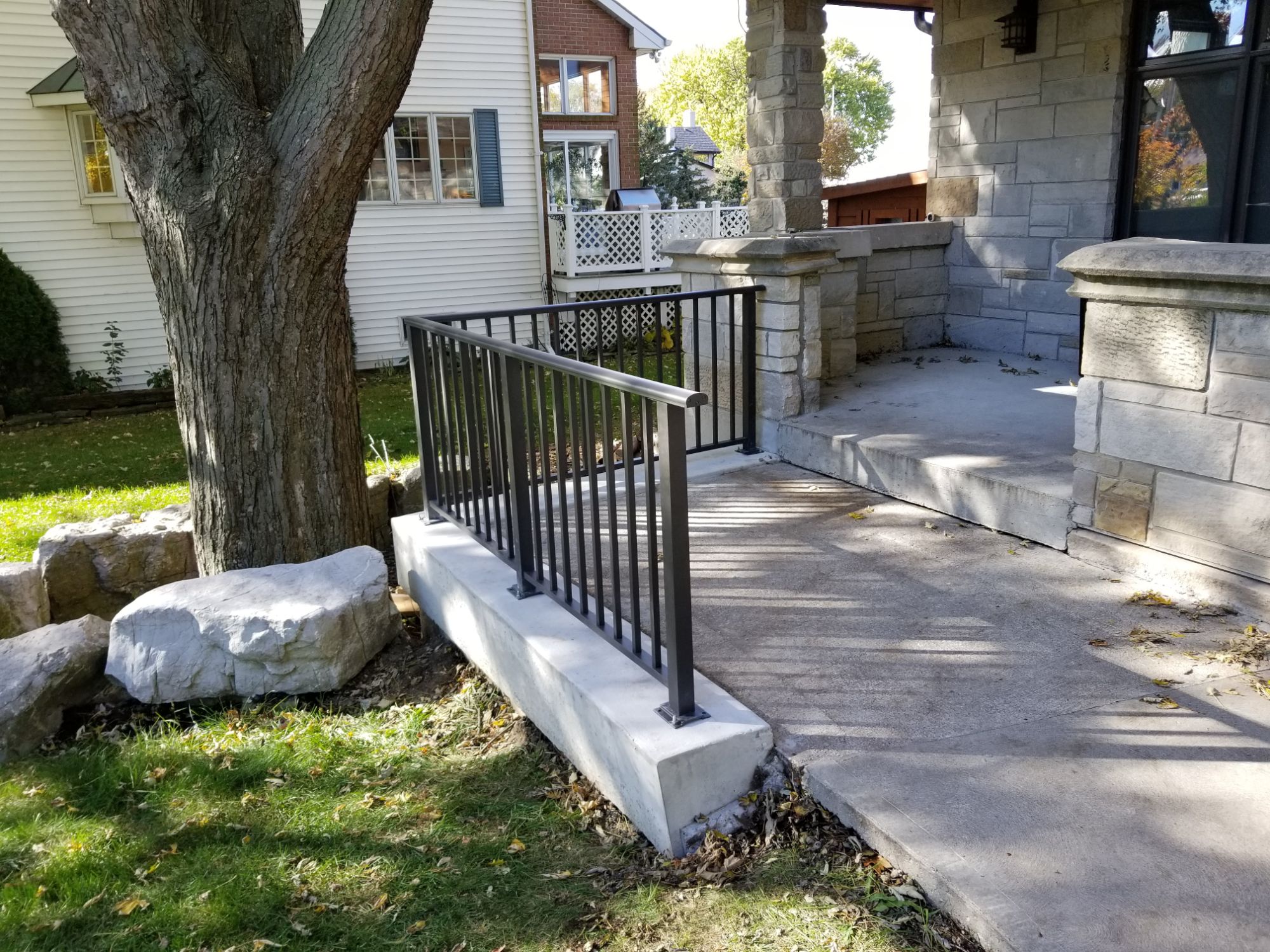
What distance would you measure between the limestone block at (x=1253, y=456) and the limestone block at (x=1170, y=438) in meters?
0.02

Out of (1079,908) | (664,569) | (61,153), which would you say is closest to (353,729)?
(664,569)

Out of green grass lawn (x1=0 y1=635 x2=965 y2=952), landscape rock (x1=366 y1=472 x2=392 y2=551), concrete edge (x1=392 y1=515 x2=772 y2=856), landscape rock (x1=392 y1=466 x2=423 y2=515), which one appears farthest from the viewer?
landscape rock (x1=392 y1=466 x2=423 y2=515)

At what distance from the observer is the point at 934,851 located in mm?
2078

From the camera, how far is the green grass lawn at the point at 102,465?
6.52m

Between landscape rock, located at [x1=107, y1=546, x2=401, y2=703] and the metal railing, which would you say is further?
landscape rock, located at [x1=107, y1=546, x2=401, y2=703]

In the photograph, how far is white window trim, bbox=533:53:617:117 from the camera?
18266 mm

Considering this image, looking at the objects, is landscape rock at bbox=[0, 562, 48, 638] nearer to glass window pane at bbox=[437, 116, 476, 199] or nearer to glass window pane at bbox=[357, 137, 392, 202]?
glass window pane at bbox=[357, 137, 392, 202]

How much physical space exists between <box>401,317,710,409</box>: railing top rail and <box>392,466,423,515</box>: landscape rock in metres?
1.65

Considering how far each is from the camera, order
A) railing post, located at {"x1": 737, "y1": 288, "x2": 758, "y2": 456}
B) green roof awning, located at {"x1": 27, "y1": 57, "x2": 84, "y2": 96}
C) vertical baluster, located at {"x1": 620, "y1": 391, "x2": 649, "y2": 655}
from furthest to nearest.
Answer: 1. green roof awning, located at {"x1": 27, "y1": 57, "x2": 84, "y2": 96}
2. railing post, located at {"x1": 737, "y1": 288, "x2": 758, "y2": 456}
3. vertical baluster, located at {"x1": 620, "y1": 391, "x2": 649, "y2": 655}

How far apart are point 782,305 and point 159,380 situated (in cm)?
914

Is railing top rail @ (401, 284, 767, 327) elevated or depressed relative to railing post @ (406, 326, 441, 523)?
elevated

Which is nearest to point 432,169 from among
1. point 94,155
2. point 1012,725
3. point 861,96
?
point 94,155

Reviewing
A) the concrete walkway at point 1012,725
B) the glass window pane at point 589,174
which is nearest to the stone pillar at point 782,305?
the concrete walkway at point 1012,725

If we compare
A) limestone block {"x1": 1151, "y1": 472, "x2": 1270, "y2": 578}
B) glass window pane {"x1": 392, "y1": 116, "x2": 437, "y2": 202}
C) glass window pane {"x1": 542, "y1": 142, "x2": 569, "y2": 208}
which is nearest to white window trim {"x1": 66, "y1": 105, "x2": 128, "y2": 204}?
glass window pane {"x1": 392, "y1": 116, "x2": 437, "y2": 202}
